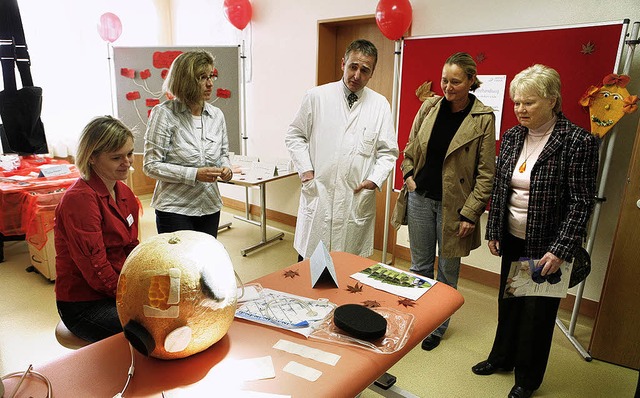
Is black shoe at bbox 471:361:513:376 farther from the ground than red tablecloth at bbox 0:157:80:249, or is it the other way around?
red tablecloth at bbox 0:157:80:249

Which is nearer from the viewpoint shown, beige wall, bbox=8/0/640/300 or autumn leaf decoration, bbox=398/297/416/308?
autumn leaf decoration, bbox=398/297/416/308

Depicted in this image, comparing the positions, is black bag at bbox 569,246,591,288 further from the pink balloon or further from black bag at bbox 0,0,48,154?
the pink balloon

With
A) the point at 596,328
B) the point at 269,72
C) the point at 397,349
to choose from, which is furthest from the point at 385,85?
the point at 397,349

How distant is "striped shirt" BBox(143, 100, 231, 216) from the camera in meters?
1.87

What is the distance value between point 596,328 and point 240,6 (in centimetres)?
390

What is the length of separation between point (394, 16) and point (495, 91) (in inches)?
34.0

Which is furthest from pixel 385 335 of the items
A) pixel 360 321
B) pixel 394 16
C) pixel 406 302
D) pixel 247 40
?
pixel 247 40

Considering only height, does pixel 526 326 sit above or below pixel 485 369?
above

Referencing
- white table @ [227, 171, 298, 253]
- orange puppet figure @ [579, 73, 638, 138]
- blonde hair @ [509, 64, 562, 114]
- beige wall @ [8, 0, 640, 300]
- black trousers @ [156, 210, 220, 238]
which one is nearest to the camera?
blonde hair @ [509, 64, 562, 114]

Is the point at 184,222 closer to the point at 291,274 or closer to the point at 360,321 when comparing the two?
the point at 291,274

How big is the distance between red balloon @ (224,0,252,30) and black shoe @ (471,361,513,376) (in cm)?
367

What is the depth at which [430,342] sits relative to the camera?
236 centimetres

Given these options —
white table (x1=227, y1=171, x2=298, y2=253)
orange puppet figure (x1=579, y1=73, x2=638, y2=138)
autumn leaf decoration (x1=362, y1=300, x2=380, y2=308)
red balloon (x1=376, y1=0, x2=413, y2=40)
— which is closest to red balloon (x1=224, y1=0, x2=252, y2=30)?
white table (x1=227, y1=171, x2=298, y2=253)

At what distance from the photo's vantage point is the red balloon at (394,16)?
2922mm
